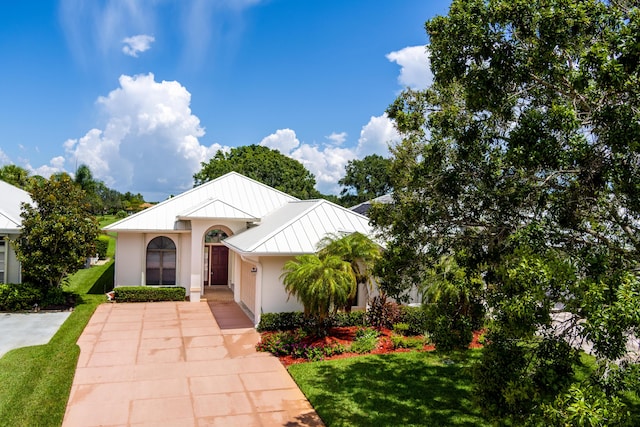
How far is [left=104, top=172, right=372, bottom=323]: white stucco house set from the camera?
16.1 m

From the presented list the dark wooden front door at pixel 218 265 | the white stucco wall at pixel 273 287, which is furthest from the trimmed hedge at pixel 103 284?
the white stucco wall at pixel 273 287

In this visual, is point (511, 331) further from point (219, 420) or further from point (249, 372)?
point (249, 372)

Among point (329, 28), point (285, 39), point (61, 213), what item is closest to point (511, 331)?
point (329, 28)

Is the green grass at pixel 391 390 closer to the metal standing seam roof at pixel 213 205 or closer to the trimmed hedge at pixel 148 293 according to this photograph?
the metal standing seam roof at pixel 213 205

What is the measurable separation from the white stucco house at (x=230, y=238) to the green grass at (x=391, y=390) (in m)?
4.48

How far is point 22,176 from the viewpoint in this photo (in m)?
40.6

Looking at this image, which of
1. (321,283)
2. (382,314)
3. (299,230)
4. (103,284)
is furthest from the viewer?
(103,284)

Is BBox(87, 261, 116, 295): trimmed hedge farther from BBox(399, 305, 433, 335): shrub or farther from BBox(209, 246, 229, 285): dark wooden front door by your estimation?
BBox(399, 305, 433, 335): shrub

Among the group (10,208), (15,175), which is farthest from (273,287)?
(15,175)

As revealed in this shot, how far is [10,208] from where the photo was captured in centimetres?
→ 2138

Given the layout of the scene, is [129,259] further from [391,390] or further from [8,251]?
[391,390]

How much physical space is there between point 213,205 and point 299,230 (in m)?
5.59

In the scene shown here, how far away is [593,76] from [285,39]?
13041 millimetres

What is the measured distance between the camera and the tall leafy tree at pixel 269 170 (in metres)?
53.4
